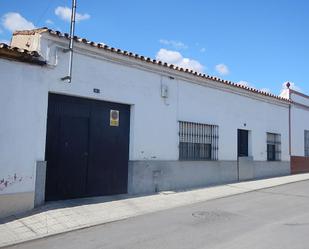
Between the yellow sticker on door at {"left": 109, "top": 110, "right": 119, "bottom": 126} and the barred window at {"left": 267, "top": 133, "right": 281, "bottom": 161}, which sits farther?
the barred window at {"left": 267, "top": 133, "right": 281, "bottom": 161}

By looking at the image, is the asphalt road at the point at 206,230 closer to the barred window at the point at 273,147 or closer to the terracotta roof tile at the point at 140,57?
the terracotta roof tile at the point at 140,57

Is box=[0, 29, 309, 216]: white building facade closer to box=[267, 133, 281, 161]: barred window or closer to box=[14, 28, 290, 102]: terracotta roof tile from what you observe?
box=[14, 28, 290, 102]: terracotta roof tile

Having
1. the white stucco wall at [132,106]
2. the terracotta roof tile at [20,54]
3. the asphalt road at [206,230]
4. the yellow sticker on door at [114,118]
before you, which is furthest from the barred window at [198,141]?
the terracotta roof tile at [20,54]

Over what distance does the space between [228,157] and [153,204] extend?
5870 millimetres

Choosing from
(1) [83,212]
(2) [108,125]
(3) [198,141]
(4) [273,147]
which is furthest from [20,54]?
(4) [273,147]

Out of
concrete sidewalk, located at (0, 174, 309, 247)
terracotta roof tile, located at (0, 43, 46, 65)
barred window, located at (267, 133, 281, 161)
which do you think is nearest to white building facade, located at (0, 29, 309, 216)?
terracotta roof tile, located at (0, 43, 46, 65)

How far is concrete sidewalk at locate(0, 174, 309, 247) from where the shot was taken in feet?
24.2

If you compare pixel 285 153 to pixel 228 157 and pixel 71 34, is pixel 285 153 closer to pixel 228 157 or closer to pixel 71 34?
pixel 228 157

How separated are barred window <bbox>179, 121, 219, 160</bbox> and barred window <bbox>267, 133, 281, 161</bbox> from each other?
4.75 metres

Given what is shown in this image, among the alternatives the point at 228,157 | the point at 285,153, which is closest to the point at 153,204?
the point at 228,157

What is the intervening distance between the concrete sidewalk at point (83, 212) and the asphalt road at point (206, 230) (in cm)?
34

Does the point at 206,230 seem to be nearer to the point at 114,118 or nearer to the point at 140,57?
the point at 114,118

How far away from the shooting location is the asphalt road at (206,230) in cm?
648

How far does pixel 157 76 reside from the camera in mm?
12250
